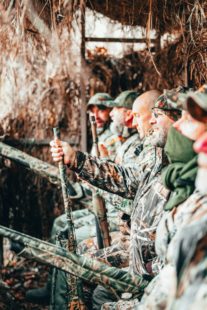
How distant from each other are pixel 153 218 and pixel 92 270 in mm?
758

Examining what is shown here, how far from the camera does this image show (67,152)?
4867 mm

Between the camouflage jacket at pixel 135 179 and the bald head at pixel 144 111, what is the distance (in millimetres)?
533

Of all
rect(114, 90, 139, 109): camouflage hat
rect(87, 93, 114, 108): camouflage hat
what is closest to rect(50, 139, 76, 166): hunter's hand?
rect(114, 90, 139, 109): camouflage hat

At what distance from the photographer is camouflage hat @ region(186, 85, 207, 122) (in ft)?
9.73

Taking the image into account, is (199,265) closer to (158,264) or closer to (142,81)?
(158,264)

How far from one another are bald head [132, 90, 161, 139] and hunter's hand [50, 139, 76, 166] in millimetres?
899

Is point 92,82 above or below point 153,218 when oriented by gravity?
above

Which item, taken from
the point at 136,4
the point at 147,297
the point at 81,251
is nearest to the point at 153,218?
the point at 147,297

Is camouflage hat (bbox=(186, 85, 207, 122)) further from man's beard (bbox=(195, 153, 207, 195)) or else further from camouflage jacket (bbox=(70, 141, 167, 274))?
camouflage jacket (bbox=(70, 141, 167, 274))

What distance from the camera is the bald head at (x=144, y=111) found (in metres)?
5.49

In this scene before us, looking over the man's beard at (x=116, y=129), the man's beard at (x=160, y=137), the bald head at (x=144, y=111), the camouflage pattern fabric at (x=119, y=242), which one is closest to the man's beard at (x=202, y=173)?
the man's beard at (x=160, y=137)

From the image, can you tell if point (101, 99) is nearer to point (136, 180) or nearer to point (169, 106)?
point (136, 180)

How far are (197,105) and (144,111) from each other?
98.2 inches

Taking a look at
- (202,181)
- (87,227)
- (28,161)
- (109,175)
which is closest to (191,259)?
(202,181)
